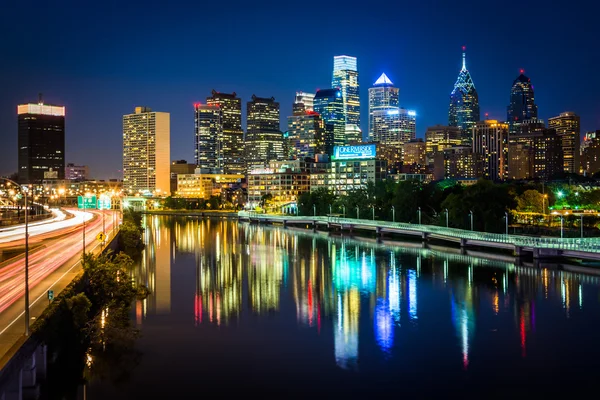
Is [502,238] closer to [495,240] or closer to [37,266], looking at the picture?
[495,240]

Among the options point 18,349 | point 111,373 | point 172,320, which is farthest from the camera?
point 172,320

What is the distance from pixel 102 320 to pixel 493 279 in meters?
38.1

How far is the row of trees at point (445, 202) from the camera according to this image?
96.1m

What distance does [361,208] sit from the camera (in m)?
136

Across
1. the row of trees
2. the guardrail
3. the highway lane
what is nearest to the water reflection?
the guardrail

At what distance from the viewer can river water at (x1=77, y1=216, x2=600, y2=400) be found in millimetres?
31562

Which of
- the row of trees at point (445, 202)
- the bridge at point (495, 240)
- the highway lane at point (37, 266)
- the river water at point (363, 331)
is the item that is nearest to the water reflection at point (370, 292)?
the river water at point (363, 331)

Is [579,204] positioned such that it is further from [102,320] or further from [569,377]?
[102,320]

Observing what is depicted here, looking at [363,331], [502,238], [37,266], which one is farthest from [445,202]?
[37,266]

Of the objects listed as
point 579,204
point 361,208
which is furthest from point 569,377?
point 361,208

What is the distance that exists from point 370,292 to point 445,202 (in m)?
54.2

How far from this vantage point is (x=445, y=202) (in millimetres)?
105938

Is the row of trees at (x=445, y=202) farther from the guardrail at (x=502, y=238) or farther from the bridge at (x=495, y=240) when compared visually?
the guardrail at (x=502, y=238)

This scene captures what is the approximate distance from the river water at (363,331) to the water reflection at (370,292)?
171mm
